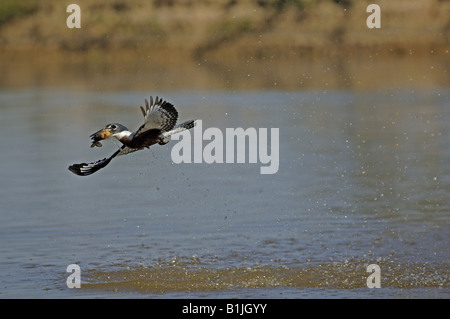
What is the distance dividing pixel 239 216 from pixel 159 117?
364 cm

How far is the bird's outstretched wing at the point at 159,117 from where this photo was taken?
851cm

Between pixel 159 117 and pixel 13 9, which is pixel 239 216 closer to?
pixel 159 117

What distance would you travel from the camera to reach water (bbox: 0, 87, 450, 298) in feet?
31.7

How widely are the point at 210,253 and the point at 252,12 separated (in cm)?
2268

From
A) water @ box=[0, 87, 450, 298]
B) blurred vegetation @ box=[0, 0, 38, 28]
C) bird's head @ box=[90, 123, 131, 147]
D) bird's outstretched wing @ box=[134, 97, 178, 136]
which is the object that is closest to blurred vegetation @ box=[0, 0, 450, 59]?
blurred vegetation @ box=[0, 0, 38, 28]

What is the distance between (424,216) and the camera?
11781mm

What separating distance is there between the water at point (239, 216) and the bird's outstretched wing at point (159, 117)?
1579 mm

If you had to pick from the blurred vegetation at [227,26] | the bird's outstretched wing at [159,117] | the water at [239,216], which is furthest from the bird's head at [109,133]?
the blurred vegetation at [227,26]

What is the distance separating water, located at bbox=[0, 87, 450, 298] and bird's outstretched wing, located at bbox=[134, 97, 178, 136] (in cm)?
158

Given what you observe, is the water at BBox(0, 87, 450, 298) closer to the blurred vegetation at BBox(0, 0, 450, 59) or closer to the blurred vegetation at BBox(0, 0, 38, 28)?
the blurred vegetation at BBox(0, 0, 450, 59)

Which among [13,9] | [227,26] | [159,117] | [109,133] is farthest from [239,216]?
[13,9]

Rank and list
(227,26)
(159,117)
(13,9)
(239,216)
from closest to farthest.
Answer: (159,117) < (239,216) < (227,26) < (13,9)

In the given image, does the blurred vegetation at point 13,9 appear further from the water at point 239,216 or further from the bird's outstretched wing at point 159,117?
the bird's outstretched wing at point 159,117

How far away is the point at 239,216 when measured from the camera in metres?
12.0
